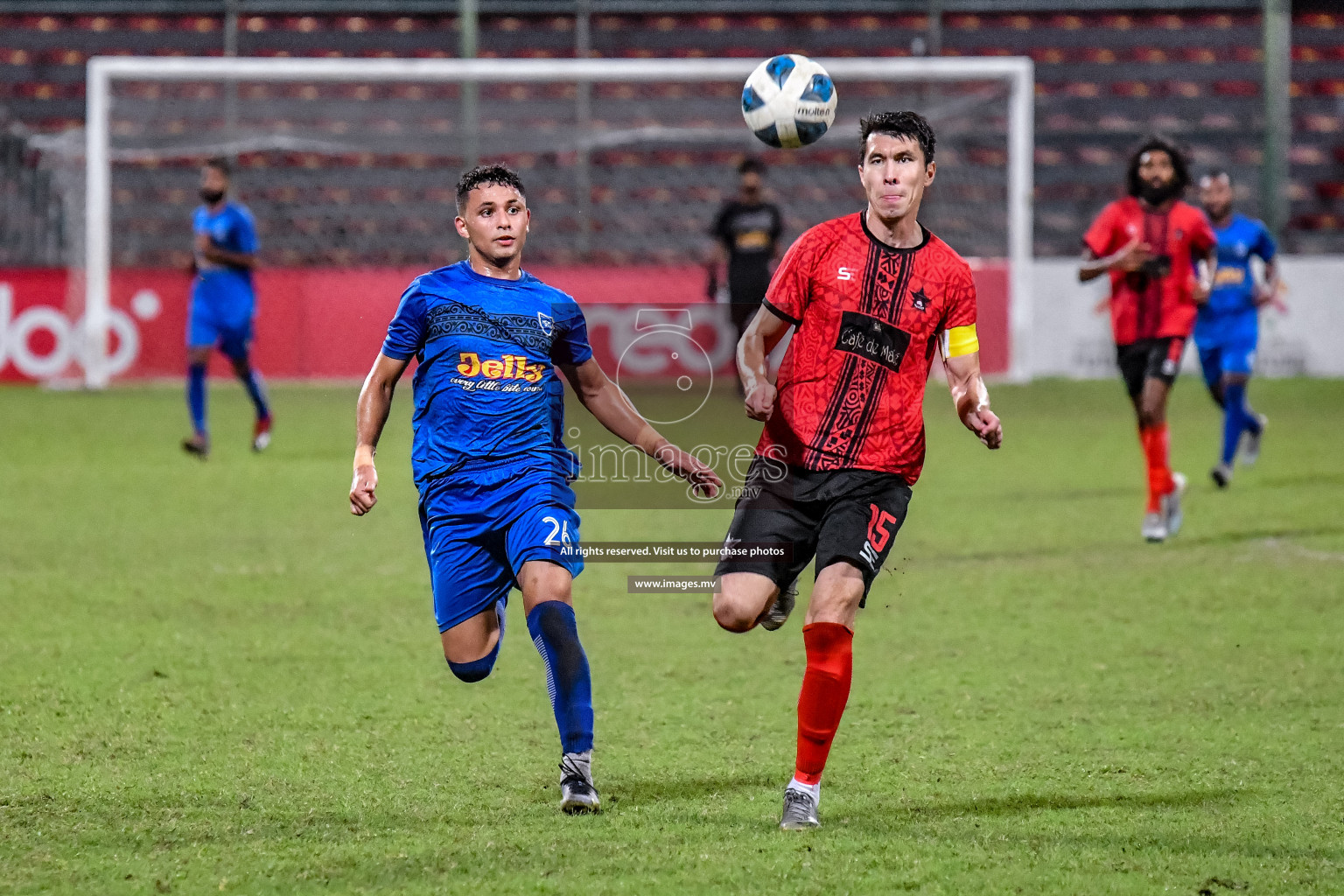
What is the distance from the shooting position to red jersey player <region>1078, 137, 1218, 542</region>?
9648mm

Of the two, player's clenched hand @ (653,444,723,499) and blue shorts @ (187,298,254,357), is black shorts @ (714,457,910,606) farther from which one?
blue shorts @ (187,298,254,357)

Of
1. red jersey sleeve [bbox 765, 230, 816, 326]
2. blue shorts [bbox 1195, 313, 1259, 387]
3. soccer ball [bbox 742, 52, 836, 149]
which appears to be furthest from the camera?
blue shorts [bbox 1195, 313, 1259, 387]

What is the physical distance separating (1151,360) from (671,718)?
5015 mm

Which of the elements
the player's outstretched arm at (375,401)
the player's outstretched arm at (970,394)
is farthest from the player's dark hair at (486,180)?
the player's outstretched arm at (970,394)

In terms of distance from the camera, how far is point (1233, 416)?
1193 centimetres

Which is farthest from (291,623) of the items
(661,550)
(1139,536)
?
(1139,536)

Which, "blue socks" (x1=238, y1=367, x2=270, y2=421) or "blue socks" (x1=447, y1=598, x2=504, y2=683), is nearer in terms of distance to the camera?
"blue socks" (x1=447, y1=598, x2=504, y2=683)

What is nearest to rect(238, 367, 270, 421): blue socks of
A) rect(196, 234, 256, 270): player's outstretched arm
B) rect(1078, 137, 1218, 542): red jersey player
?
rect(196, 234, 256, 270): player's outstretched arm

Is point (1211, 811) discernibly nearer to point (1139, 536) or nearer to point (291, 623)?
point (291, 623)

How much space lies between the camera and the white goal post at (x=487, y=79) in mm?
19172

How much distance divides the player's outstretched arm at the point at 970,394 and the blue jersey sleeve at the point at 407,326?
57.9 inches

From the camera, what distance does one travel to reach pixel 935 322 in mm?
4797

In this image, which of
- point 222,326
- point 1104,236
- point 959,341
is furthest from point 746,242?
point 959,341

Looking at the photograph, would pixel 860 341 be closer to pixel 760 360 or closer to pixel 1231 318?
pixel 760 360
